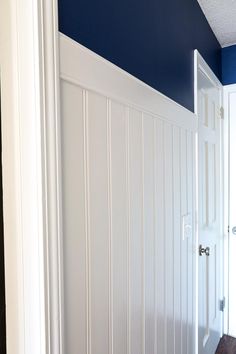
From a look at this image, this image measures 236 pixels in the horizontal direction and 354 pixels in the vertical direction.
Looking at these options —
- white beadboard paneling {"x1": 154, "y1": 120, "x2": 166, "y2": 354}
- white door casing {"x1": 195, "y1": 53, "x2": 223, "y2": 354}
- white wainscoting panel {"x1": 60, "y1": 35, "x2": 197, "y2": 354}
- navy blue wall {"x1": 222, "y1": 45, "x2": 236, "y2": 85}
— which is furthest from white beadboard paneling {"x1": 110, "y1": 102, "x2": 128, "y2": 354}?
navy blue wall {"x1": 222, "y1": 45, "x2": 236, "y2": 85}

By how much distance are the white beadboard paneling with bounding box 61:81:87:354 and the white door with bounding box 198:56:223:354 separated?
122 centimetres

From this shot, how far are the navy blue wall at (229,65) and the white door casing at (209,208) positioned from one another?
4.8 inches

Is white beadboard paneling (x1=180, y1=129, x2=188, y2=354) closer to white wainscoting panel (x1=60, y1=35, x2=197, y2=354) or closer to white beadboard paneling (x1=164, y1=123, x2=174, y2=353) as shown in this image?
white wainscoting panel (x1=60, y1=35, x2=197, y2=354)

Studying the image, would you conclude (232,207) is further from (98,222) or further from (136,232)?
(98,222)

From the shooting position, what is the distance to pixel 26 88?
1.99ft

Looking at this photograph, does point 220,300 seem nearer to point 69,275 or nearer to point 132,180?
point 132,180

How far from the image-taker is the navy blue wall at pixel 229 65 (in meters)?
2.36

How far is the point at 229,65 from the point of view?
2373mm

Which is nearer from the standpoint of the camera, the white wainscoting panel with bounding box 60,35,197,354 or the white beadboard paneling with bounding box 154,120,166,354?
the white wainscoting panel with bounding box 60,35,197,354

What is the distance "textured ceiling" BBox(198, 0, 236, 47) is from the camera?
68.9 inches

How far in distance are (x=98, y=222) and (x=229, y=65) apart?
7.05 feet

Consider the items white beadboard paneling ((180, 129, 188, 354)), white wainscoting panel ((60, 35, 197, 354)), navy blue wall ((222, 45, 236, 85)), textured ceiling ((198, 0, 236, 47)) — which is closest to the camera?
white wainscoting panel ((60, 35, 197, 354))

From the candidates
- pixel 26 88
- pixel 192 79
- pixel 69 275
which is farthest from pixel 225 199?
pixel 26 88

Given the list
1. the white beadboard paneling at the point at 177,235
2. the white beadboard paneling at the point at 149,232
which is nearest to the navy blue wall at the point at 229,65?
the white beadboard paneling at the point at 177,235
